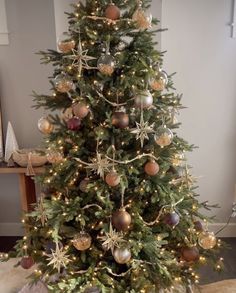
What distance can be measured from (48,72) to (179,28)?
1.09 metres

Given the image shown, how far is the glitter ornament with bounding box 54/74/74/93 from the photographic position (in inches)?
57.8

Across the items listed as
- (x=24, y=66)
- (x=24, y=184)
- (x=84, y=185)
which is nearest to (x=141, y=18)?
(x=84, y=185)

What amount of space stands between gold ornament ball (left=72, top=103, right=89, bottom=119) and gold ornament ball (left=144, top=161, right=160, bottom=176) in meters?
0.37

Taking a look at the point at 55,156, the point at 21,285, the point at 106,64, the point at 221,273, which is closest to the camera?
the point at 106,64

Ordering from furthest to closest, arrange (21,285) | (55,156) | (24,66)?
1. (24,66)
2. (21,285)
3. (55,156)

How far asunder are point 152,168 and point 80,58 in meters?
0.59

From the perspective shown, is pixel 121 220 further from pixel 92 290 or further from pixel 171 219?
pixel 92 290

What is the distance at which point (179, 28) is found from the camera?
2453 millimetres

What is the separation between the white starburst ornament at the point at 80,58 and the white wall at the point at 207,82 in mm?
1197

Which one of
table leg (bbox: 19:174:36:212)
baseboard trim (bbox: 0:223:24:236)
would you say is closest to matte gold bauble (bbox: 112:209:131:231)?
table leg (bbox: 19:174:36:212)

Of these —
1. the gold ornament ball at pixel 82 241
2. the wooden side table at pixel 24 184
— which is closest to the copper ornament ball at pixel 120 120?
the gold ornament ball at pixel 82 241

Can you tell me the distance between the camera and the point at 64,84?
57.8 inches

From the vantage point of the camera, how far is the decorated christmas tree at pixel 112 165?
1.45m

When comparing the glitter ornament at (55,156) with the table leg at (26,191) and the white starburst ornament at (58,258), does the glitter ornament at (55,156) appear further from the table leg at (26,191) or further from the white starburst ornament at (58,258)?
the table leg at (26,191)
